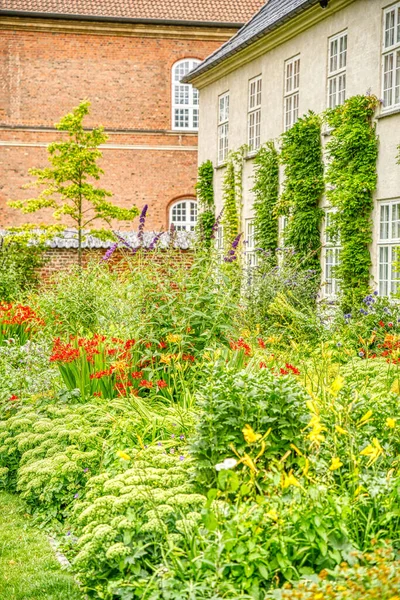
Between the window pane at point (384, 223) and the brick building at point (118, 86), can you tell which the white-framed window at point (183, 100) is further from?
the window pane at point (384, 223)

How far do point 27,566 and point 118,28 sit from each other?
28.6 m

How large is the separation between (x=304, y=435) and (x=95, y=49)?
2858cm

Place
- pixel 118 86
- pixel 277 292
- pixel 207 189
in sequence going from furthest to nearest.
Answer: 1. pixel 118 86
2. pixel 207 189
3. pixel 277 292

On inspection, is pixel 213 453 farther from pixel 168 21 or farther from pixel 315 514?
pixel 168 21

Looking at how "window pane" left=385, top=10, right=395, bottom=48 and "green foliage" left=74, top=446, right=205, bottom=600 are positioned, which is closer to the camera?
"green foliage" left=74, top=446, right=205, bottom=600

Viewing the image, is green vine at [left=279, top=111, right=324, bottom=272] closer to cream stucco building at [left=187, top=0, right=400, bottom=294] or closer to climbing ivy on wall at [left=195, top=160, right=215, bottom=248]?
cream stucco building at [left=187, top=0, right=400, bottom=294]

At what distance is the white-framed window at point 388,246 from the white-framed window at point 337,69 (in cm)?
278

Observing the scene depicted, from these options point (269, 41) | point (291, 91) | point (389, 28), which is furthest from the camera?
point (269, 41)

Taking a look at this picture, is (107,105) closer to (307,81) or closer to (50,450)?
(307,81)

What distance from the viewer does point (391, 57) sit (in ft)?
51.6

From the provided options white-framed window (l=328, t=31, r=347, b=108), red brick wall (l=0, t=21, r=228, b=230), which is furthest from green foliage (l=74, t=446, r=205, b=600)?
red brick wall (l=0, t=21, r=228, b=230)

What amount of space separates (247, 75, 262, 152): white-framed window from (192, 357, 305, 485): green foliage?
17113mm

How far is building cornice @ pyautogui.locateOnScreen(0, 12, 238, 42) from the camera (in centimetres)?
3148

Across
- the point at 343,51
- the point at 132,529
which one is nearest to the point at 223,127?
the point at 343,51
